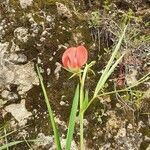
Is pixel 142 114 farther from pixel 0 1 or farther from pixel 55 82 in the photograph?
pixel 0 1

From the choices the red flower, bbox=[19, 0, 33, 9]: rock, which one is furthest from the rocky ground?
the red flower

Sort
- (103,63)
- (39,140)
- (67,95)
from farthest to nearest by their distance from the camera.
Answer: (103,63) → (67,95) → (39,140)

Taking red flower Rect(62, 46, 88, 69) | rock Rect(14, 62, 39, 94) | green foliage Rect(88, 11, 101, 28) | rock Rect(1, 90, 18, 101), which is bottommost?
rock Rect(1, 90, 18, 101)

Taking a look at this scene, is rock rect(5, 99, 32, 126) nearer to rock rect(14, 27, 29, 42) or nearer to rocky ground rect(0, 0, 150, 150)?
rocky ground rect(0, 0, 150, 150)

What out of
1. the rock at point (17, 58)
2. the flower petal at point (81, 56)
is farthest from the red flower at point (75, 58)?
the rock at point (17, 58)

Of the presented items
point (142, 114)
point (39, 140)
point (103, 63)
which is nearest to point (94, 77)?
point (103, 63)

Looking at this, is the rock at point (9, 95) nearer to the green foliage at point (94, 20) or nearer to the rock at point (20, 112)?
the rock at point (20, 112)

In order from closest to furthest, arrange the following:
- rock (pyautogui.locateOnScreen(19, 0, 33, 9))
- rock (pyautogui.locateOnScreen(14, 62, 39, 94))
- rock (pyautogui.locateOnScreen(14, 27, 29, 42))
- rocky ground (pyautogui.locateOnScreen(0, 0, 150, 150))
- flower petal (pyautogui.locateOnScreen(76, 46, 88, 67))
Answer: flower petal (pyautogui.locateOnScreen(76, 46, 88, 67))
rocky ground (pyautogui.locateOnScreen(0, 0, 150, 150))
rock (pyautogui.locateOnScreen(14, 62, 39, 94))
rock (pyautogui.locateOnScreen(14, 27, 29, 42))
rock (pyautogui.locateOnScreen(19, 0, 33, 9))
